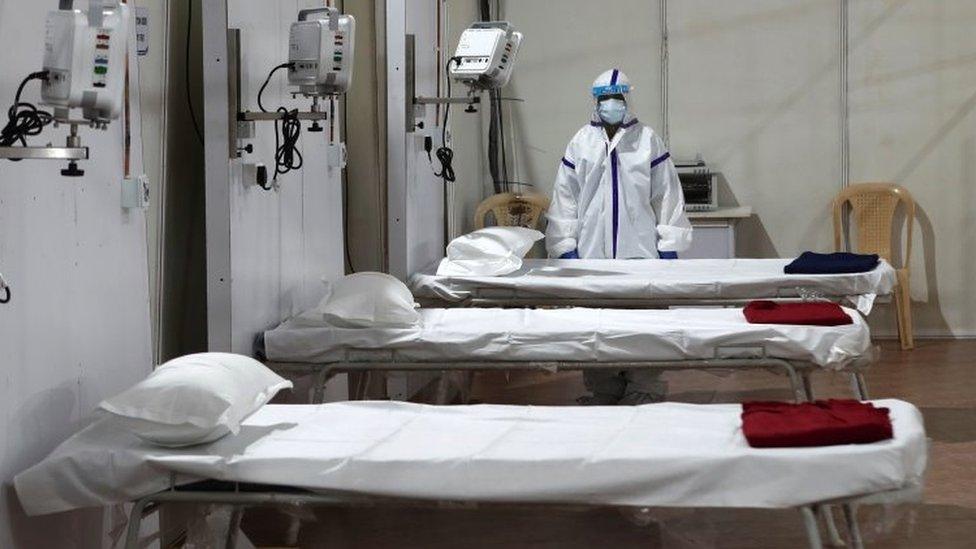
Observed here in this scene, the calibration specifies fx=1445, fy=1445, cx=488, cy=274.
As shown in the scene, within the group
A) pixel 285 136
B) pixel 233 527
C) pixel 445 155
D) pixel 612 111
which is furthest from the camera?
pixel 445 155

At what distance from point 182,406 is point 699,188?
5.66 m

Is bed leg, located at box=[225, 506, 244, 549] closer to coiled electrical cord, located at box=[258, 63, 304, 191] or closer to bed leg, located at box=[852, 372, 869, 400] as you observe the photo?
coiled electrical cord, located at box=[258, 63, 304, 191]

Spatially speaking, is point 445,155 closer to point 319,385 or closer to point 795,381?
point 319,385

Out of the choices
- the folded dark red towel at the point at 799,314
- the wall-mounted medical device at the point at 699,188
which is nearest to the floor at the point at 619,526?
the folded dark red towel at the point at 799,314

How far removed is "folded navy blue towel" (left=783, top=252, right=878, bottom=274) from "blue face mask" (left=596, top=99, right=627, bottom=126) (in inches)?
50.9

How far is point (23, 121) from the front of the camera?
9.66ft

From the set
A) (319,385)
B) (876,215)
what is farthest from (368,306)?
(876,215)

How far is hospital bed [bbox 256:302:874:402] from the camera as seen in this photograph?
14.9 ft

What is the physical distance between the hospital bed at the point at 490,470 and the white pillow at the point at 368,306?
1.30m

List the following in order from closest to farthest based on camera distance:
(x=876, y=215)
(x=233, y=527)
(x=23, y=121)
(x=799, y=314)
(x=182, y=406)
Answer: (x=23, y=121), (x=182, y=406), (x=233, y=527), (x=799, y=314), (x=876, y=215)

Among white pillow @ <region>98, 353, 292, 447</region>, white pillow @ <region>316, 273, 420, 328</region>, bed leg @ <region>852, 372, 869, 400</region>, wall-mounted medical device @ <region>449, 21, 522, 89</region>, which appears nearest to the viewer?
white pillow @ <region>98, 353, 292, 447</region>

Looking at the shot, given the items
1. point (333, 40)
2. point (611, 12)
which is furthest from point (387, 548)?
point (611, 12)

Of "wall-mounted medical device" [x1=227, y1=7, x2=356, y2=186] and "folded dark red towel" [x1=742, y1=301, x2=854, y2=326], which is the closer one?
"wall-mounted medical device" [x1=227, y1=7, x2=356, y2=186]

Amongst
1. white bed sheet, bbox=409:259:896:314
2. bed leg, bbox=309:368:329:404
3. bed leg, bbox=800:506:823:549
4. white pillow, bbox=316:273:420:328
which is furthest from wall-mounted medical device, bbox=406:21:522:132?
bed leg, bbox=800:506:823:549
